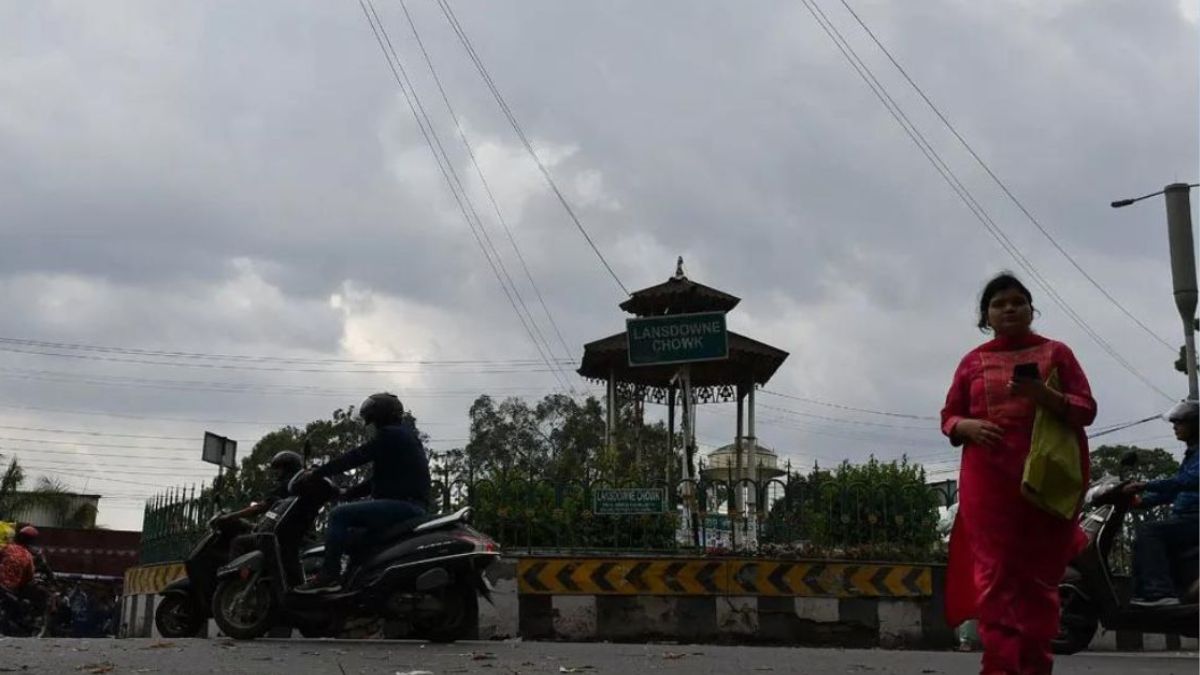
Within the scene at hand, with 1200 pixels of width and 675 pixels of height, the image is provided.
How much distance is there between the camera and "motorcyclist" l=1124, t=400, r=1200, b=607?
319 inches

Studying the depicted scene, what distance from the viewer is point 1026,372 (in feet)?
13.0

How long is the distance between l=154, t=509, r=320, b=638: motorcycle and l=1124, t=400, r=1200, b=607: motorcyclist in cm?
617

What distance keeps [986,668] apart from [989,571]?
31 cm

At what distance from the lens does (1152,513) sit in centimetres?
1035

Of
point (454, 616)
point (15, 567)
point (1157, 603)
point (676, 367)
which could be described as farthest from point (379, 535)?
point (676, 367)

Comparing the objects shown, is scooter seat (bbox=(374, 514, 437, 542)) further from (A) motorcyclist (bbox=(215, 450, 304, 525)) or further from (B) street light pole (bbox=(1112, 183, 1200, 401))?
(B) street light pole (bbox=(1112, 183, 1200, 401))

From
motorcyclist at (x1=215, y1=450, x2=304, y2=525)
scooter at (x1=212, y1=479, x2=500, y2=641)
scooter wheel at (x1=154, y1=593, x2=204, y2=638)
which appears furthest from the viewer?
scooter wheel at (x1=154, y1=593, x2=204, y2=638)

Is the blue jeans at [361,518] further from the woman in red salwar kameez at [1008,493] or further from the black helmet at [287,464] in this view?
the woman in red salwar kameez at [1008,493]

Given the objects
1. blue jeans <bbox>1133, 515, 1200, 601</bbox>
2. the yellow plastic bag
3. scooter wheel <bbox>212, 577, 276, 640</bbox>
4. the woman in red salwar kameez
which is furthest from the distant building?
the yellow plastic bag

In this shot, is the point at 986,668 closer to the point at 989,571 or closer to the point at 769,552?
the point at 989,571

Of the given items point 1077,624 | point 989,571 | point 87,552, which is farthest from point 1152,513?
point 87,552

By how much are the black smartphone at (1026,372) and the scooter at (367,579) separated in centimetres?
447

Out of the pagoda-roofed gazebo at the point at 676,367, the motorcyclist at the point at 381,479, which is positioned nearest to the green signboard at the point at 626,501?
the motorcyclist at the point at 381,479

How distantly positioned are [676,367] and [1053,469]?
18.2 metres
